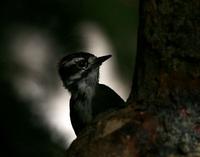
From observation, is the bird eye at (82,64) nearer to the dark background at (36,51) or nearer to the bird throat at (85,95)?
the bird throat at (85,95)

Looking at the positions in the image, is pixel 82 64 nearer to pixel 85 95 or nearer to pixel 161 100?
pixel 85 95

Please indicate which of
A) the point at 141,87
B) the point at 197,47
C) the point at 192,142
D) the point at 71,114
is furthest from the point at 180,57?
the point at 71,114

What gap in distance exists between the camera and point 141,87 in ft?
7.09

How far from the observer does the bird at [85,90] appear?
3.77m

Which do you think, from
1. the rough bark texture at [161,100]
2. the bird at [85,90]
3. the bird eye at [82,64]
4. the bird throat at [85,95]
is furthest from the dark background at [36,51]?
the bird eye at [82,64]

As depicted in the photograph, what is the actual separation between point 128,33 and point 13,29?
0.87 m

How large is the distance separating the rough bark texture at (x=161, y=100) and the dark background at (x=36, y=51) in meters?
0.23

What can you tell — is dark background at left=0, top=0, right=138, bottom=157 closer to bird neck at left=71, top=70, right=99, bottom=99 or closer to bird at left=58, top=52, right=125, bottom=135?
bird at left=58, top=52, right=125, bottom=135

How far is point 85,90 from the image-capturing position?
429 cm

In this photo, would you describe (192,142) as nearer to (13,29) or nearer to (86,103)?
(13,29)

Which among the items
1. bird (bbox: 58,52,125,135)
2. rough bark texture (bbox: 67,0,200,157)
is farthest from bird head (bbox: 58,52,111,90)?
rough bark texture (bbox: 67,0,200,157)

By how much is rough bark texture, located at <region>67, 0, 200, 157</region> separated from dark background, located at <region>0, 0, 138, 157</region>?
0.74 ft

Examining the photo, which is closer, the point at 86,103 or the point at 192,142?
the point at 192,142

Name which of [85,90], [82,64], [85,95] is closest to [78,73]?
[82,64]
